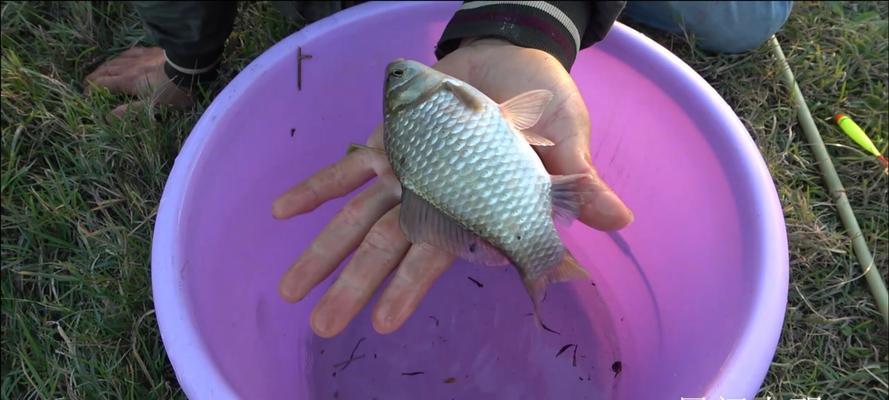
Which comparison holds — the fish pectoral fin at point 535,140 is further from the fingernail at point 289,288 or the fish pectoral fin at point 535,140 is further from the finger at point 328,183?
the fingernail at point 289,288

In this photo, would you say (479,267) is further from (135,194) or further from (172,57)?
(172,57)

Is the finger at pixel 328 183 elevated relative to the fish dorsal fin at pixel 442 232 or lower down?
lower down

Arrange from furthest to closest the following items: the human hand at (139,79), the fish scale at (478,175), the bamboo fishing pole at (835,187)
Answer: the human hand at (139,79) < the bamboo fishing pole at (835,187) < the fish scale at (478,175)

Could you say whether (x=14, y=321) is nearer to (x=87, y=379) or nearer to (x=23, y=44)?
(x=87, y=379)

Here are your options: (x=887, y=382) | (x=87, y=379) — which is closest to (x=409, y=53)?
(x=87, y=379)

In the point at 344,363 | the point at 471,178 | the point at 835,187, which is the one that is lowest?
the point at 344,363

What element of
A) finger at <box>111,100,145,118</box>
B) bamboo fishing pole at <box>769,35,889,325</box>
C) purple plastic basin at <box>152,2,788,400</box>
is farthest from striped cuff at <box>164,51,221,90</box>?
bamboo fishing pole at <box>769,35,889,325</box>

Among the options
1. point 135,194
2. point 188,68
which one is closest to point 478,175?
point 135,194

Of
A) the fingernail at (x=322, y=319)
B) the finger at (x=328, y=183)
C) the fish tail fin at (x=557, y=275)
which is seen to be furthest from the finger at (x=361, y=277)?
the fish tail fin at (x=557, y=275)
